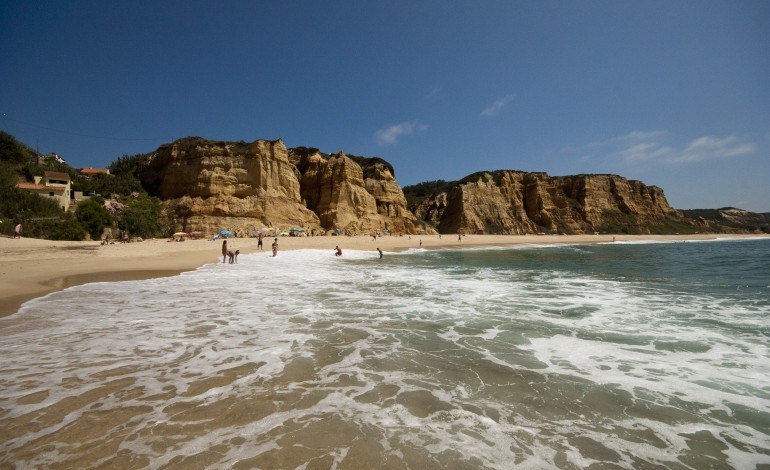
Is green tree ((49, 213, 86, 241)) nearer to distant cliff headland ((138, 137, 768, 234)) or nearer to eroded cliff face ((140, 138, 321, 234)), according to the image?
eroded cliff face ((140, 138, 321, 234))

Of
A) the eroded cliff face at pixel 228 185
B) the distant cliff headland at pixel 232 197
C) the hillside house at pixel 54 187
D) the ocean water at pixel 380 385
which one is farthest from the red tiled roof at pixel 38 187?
the ocean water at pixel 380 385

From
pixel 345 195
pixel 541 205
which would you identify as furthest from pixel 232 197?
pixel 541 205

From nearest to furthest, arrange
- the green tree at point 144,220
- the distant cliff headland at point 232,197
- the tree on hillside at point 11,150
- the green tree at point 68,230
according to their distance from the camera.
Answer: the green tree at point 68,230
the distant cliff headland at point 232,197
the green tree at point 144,220
the tree on hillside at point 11,150

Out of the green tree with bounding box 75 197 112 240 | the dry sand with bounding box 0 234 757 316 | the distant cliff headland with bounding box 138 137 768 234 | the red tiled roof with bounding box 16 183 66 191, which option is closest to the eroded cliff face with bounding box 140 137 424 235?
the distant cliff headland with bounding box 138 137 768 234

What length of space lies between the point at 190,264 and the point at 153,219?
22.9m

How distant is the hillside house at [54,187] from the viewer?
37.1 metres

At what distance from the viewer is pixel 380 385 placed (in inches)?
190

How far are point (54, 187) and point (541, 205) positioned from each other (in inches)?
3187

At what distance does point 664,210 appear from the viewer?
8912 cm

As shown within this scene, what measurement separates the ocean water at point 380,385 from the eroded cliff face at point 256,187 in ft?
115

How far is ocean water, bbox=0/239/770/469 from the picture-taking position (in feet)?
11.0

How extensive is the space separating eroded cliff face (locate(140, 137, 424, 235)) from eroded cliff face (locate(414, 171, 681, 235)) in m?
21.1

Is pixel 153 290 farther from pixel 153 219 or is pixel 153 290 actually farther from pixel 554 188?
pixel 554 188

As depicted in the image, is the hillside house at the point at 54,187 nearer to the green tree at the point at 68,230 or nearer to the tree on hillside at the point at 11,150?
the tree on hillside at the point at 11,150
